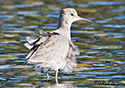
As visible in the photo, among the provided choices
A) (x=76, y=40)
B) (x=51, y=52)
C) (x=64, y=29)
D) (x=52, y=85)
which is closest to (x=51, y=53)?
(x=51, y=52)

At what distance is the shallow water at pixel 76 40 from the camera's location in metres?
9.54

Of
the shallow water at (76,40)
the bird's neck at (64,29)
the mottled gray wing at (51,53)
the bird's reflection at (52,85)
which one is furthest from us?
the bird's neck at (64,29)

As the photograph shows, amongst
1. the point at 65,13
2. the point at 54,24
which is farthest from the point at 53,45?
the point at 54,24

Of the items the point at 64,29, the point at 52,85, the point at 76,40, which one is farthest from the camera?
the point at 76,40

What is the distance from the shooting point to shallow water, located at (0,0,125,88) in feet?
31.3

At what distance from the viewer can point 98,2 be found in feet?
64.0

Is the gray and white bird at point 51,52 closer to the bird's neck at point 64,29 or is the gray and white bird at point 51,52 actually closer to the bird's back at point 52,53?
the bird's back at point 52,53

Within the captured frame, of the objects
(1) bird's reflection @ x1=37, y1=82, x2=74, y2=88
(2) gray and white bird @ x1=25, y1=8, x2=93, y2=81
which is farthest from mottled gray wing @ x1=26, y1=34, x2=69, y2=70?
(1) bird's reflection @ x1=37, y1=82, x2=74, y2=88

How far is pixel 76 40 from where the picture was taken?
1338 cm

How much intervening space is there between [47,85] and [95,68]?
6.04ft

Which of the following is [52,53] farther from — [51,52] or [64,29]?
[64,29]

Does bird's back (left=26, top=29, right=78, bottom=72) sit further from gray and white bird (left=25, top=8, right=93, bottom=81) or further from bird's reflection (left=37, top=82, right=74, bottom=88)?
bird's reflection (left=37, top=82, right=74, bottom=88)

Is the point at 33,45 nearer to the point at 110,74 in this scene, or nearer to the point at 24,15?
the point at 110,74

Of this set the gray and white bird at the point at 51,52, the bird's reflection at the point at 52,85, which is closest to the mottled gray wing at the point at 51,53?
the gray and white bird at the point at 51,52
